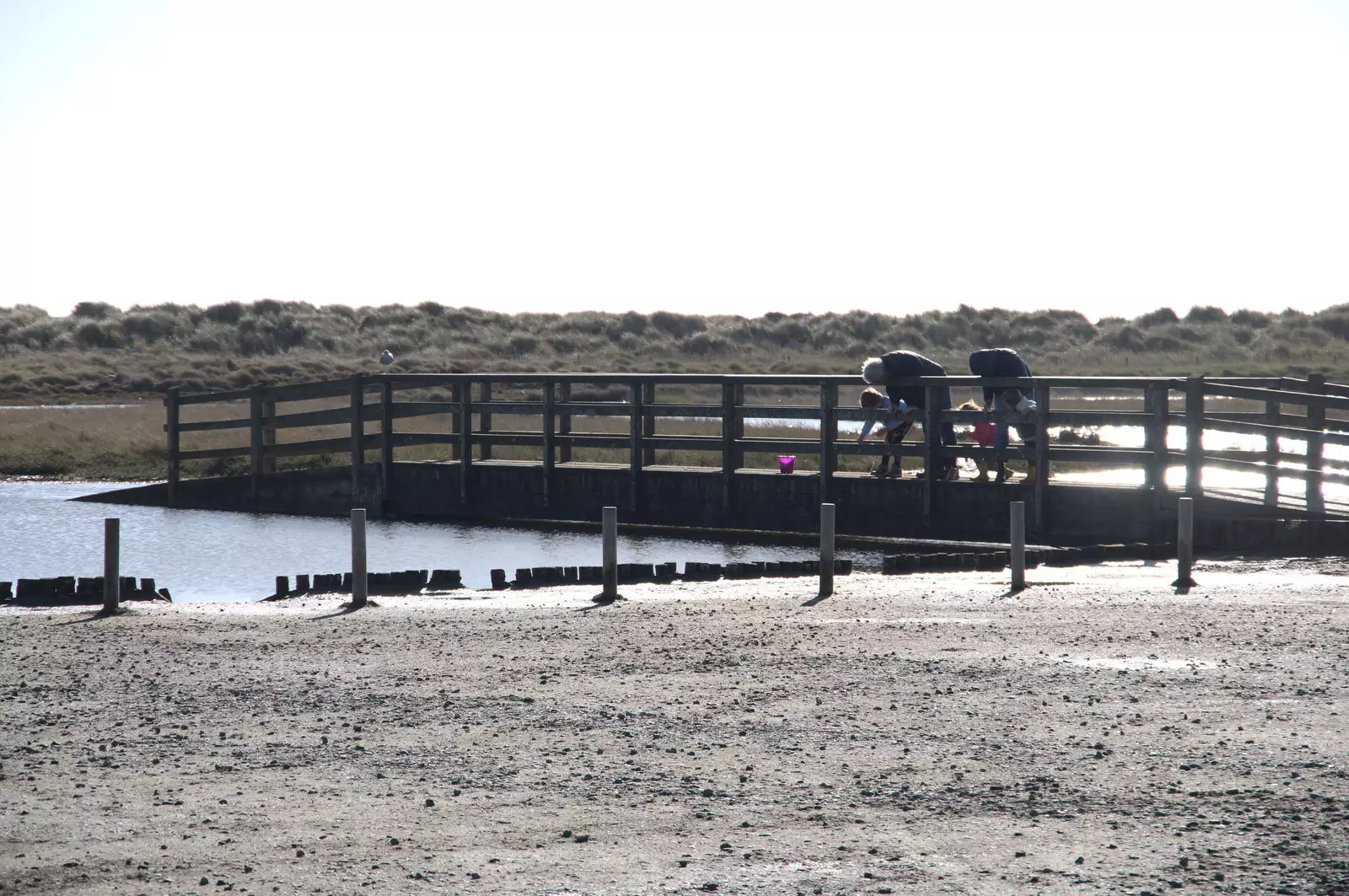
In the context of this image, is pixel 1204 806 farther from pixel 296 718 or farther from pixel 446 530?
pixel 446 530

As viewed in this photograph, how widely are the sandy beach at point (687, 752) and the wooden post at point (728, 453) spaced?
10.1 m

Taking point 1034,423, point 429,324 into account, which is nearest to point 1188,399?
point 1034,423

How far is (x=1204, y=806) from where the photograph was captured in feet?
23.4

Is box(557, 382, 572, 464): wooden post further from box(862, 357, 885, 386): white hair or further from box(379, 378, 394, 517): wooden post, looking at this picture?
box(862, 357, 885, 386): white hair

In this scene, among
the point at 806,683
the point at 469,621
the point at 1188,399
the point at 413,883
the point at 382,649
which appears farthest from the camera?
the point at 1188,399

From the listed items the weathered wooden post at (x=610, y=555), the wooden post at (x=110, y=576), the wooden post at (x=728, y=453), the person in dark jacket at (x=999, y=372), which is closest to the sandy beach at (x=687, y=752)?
the wooden post at (x=110, y=576)

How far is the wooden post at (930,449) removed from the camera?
21344mm

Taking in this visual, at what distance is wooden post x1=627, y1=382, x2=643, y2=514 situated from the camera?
24156 mm

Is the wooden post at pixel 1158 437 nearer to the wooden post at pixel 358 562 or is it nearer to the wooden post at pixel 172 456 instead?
the wooden post at pixel 358 562

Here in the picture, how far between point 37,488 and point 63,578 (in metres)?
16.8

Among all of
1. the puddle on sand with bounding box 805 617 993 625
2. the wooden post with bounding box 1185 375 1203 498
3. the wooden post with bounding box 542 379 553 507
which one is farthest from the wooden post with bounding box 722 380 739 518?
the puddle on sand with bounding box 805 617 993 625

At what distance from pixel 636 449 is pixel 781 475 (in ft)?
7.62

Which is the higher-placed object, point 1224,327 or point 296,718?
point 1224,327

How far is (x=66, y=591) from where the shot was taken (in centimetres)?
Result: 1508
